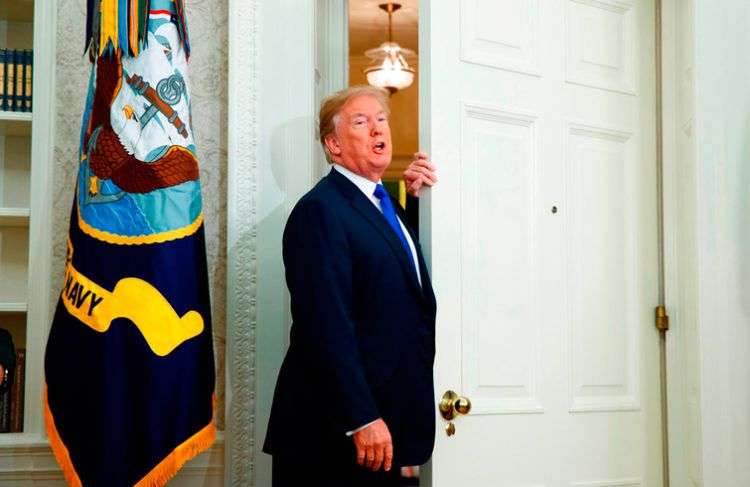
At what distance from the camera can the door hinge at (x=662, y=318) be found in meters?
2.68

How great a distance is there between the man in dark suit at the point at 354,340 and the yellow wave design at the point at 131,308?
12.6 inches

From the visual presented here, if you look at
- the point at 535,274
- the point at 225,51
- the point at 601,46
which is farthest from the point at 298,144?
the point at 601,46

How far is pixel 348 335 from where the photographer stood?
195cm

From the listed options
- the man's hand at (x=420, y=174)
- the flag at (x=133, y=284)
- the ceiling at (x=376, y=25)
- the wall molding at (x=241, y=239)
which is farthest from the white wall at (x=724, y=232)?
the ceiling at (x=376, y=25)

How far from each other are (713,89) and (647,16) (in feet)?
1.37

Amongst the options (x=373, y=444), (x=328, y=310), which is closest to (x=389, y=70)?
(x=328, y=310)

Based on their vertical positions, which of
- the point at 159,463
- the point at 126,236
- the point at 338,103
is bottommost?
the point at 159,463

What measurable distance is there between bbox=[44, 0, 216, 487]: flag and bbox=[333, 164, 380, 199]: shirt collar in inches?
15.6

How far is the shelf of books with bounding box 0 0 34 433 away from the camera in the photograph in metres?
2.53

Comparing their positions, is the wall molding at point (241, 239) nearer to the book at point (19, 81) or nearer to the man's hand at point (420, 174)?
the man's hand at point (420, 174)

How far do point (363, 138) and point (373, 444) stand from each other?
77 cm

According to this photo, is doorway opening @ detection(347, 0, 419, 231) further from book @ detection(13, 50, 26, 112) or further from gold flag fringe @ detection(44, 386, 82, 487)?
gold flag fringe @ detection(44, 386, 82, 487)

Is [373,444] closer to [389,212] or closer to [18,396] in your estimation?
[389,212]

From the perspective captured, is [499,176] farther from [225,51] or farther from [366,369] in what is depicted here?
[225,51]
